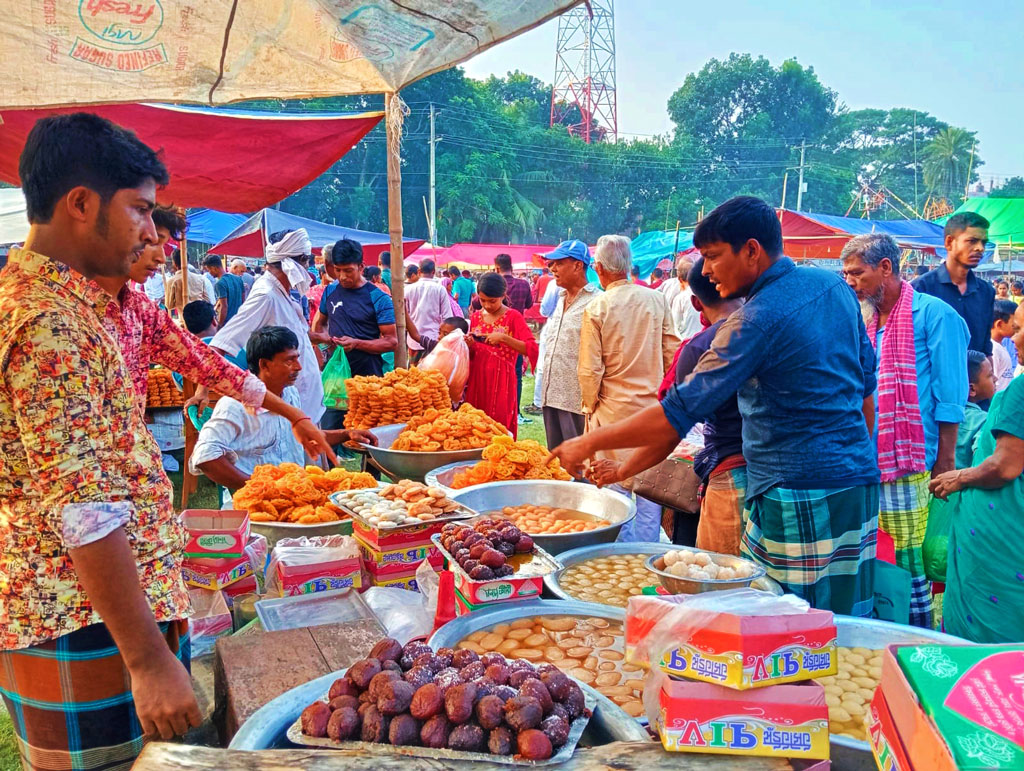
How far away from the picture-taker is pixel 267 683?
5.43 feet

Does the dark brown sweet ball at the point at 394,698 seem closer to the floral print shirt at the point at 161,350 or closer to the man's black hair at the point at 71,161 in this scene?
the floral print shirt at the point at 161,350

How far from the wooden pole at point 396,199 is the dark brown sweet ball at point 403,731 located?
3.53 metres

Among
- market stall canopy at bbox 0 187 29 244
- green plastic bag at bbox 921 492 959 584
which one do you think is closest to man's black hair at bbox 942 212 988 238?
green plastic bag at bbox 921 492 959 584

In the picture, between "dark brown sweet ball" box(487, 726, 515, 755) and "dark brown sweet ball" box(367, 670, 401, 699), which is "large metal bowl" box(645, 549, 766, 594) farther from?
"dark brown sweet ball" box(367, 670, 401, 699)

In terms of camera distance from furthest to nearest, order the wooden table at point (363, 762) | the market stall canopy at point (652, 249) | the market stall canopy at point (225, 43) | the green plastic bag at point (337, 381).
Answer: the market stall canopy at point (652, 249), the green plastic bag at point (337, 381), the market stall canopy at point (225, 43), the wooden table at point (363, 762)

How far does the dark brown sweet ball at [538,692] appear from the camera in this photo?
1252mm

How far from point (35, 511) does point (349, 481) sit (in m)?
1.71

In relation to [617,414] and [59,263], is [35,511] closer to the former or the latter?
[59,263]

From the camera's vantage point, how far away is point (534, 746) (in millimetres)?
1155

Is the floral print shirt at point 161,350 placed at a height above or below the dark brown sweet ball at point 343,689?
above

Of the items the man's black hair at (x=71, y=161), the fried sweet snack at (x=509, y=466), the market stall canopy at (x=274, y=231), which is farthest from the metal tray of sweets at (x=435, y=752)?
the market stall canopy at (x=274, y=231)

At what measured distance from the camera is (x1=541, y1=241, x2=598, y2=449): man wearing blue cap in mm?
5160

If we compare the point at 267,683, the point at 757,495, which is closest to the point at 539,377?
the point at 757,495

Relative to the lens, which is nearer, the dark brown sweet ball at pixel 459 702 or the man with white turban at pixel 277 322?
the dark brown sweet ball at pixel 459 702
